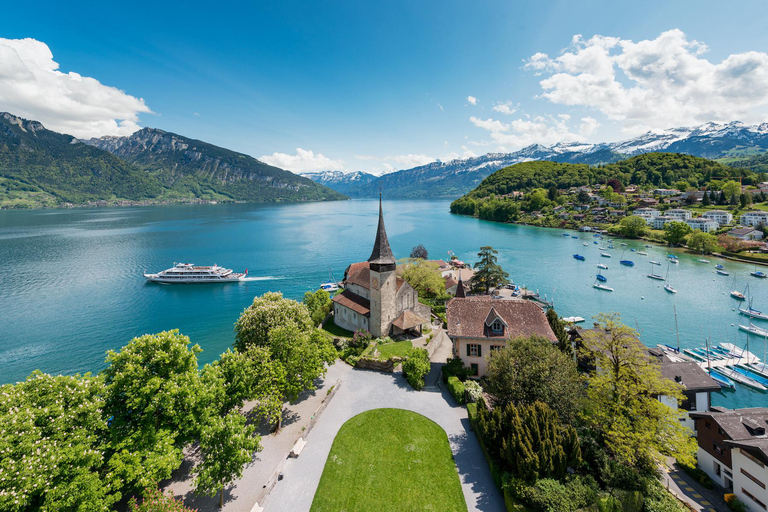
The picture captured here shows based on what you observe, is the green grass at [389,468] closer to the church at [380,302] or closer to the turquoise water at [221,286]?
the church at [380,302]

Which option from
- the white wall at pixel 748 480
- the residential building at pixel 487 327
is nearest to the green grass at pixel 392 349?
the residential building at pixel 487 327

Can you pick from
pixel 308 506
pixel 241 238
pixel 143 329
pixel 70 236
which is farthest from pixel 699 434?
pixel 70 236

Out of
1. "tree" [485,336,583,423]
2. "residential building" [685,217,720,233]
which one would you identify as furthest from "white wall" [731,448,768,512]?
"residential building" [685,217,720,233]

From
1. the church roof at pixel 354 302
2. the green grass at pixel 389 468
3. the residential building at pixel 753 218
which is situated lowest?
the green grass at pixel 389 468

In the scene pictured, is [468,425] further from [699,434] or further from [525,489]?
[699,434]

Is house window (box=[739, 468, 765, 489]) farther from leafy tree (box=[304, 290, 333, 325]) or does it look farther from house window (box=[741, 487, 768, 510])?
leafy tree (box=[304, 290, 333, 325])
